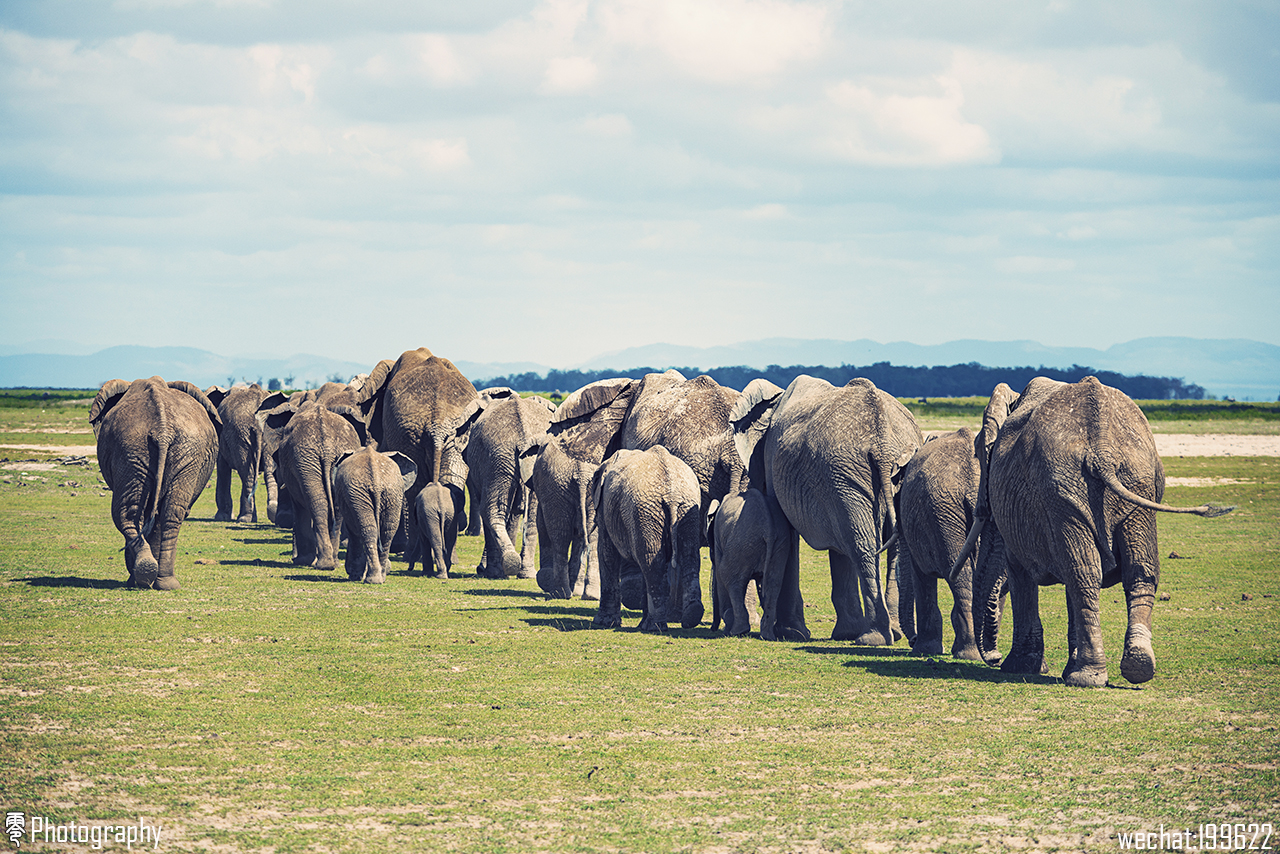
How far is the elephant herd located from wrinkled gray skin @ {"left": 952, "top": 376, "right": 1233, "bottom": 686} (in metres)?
0.02

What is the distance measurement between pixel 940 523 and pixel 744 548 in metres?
2.39

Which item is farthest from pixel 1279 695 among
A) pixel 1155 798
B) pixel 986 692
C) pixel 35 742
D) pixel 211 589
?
pixel 211 589

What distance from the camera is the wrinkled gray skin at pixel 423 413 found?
23.7m

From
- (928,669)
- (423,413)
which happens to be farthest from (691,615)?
(423,413)

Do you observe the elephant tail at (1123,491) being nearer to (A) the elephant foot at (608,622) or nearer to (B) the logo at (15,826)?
(A) the elephant foot at (608,622)

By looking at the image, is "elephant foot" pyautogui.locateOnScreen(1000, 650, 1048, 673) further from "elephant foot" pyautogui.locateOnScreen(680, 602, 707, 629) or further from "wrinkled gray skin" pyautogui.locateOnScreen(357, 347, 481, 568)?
"wrinkled gray skin" pyautogui.locateOnScreen(357, 347, 481, 568)

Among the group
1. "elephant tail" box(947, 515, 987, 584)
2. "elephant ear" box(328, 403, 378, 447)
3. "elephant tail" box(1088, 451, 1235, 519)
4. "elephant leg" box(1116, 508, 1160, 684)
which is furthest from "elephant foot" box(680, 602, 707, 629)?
"elephant ear" box(328, 403, 378, 447)

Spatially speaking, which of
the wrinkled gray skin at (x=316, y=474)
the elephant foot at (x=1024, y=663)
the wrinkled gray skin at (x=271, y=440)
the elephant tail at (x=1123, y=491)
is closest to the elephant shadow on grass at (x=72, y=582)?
the wrinkled gray skin at (x=316, y=474)

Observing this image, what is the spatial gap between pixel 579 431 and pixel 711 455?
9.02ft

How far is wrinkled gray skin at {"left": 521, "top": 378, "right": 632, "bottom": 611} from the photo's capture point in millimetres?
17953

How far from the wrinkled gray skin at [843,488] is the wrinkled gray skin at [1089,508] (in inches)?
79.0

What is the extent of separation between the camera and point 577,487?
58.9ft

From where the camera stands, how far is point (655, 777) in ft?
27.2

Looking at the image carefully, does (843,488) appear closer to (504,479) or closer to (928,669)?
(928,669)
